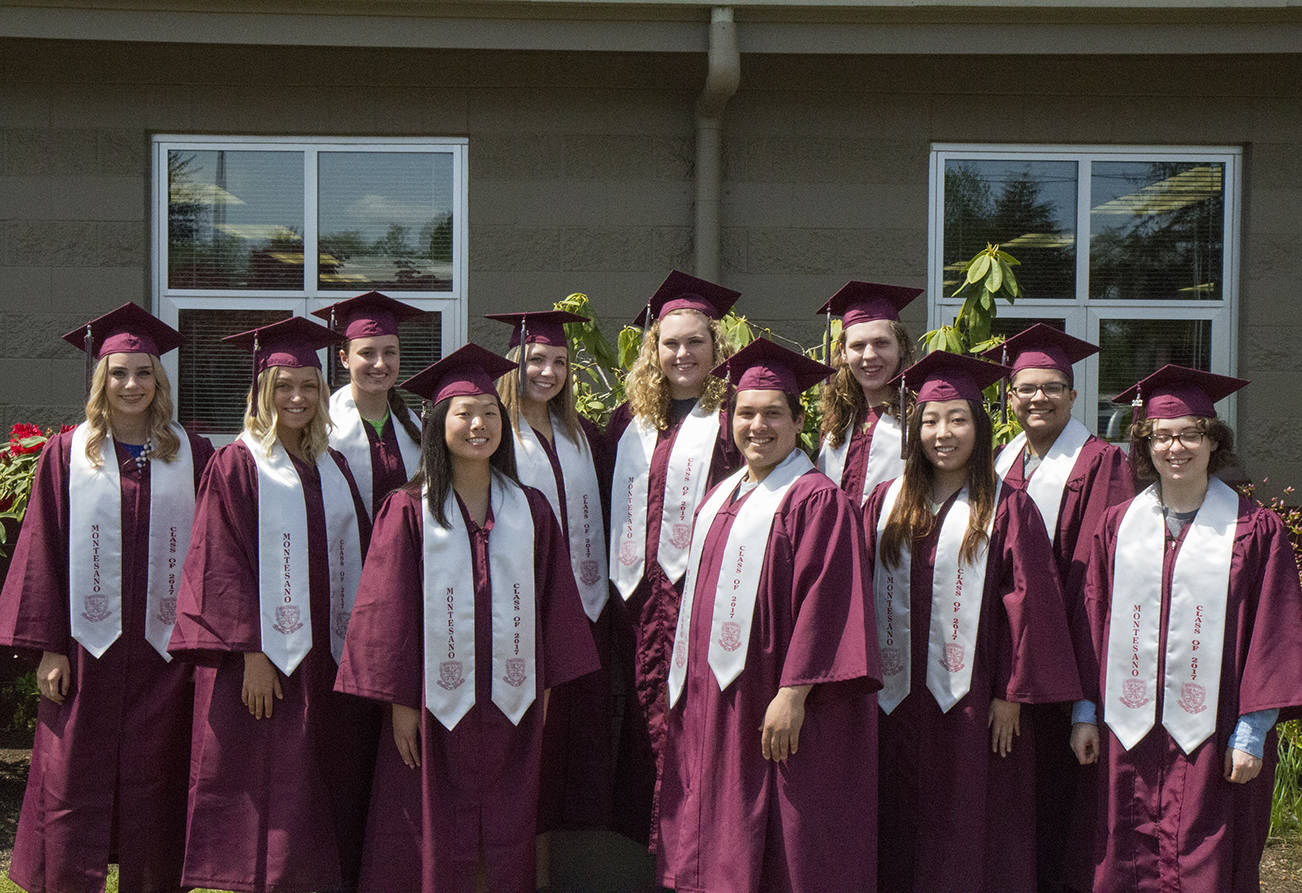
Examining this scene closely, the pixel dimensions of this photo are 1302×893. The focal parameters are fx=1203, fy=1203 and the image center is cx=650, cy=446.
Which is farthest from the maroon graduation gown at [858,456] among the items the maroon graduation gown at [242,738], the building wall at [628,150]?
the building wall at [628,150]

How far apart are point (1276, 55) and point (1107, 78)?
0.84 metres

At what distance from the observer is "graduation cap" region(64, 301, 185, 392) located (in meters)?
3.86

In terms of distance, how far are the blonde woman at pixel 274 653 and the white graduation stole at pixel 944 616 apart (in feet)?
5.37

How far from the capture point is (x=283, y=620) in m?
3.65

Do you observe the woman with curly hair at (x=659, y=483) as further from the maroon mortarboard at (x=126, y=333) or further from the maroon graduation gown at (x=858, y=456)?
the maroon mortarboard at (x=126, y=333)

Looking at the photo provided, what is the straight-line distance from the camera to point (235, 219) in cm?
608

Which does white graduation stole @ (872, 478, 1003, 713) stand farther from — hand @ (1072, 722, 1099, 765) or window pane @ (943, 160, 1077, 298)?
window pane @ (943, 160, 1077, 298)

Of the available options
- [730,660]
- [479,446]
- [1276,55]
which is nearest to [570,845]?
[730,660]

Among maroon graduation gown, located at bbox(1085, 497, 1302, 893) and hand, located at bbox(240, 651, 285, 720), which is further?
hand, located at bbox(240, 651, 285, 720)

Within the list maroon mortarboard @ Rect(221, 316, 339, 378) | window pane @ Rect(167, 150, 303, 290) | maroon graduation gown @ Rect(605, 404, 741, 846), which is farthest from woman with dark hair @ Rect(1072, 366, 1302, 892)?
window pane @ Rect(167, 150, 303, 290)

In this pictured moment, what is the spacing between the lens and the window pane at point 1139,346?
20.2 feet

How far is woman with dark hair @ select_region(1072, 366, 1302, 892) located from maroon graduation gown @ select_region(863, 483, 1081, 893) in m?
0.20

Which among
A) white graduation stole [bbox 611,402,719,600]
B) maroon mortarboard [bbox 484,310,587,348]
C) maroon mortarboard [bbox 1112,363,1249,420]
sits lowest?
white graduation stole [bbox 611,402,719,600]

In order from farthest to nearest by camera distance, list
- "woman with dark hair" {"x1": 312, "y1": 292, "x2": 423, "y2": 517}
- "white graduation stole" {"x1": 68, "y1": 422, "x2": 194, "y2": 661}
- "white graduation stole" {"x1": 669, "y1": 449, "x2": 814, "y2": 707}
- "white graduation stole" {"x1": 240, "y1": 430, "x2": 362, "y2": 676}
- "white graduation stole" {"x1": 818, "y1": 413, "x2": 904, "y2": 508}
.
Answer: "woman with dark hair" {"x1": 312, "y1": 292, "x2": 423, "y2": 517} → "white graduation stole" {"x1": 818, "y1": 413, "x2": 904, "y2": 508} → "white graduation stole" {"x1": 68, "y1": 422, "x2": 194, "y2": 661} → "white graduation stole" {"x1": 240, "y1": 430, "x2": 362, "y2": 676} → "white graduation stole" {"x1": 669, "y1": 449, "x2": 814, "y2": 707}
